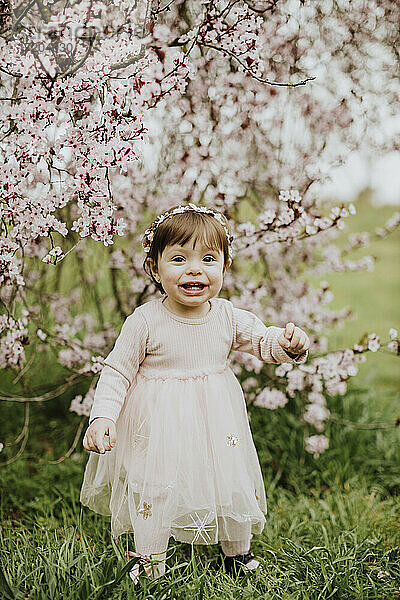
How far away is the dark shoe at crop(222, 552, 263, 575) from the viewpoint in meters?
2.19

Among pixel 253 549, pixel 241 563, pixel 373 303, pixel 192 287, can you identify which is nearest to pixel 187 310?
pixel 192 287

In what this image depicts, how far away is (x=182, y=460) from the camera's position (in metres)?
1.99

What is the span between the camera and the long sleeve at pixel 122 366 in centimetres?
197

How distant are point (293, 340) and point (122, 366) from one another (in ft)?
1.74

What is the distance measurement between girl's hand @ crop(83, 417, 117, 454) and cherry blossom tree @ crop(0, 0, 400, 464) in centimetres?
54

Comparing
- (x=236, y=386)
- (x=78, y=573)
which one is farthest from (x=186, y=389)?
(x=78, y=573)

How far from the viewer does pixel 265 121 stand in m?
3.18

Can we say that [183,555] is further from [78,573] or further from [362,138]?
[362,138]

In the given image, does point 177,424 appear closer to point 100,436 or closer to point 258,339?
point 100,436

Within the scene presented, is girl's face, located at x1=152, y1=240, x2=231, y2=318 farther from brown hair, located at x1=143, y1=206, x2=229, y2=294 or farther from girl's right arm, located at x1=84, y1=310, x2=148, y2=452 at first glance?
girl's right arm, located at x1=84, y1=310, x2=148, y2=452

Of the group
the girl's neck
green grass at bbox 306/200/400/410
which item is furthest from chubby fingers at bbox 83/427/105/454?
green grass at bbox 306/200/400/410

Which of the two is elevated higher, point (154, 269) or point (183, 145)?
point (183, 145)

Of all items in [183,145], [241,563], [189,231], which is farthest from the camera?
[183,145]

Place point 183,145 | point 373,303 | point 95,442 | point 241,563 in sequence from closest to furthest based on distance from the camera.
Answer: point 95,442 → point 241,563 → point 183,145 → point 373,303
